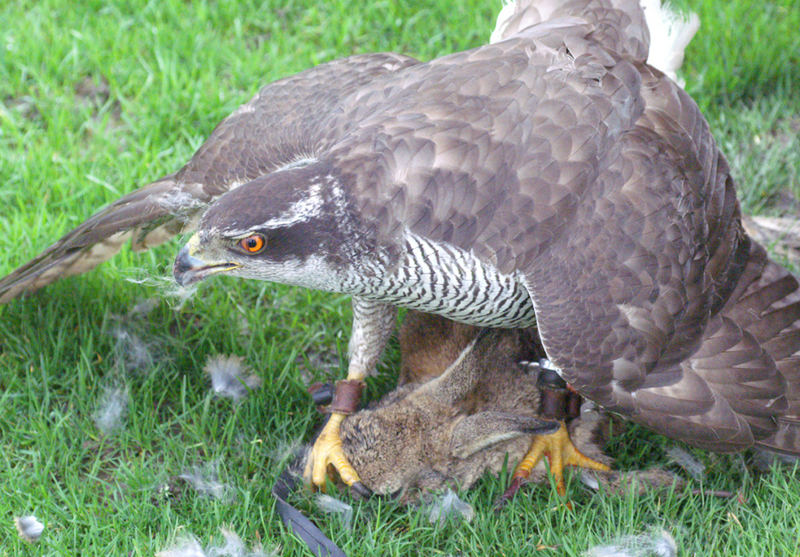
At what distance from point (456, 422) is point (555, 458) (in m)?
0.50

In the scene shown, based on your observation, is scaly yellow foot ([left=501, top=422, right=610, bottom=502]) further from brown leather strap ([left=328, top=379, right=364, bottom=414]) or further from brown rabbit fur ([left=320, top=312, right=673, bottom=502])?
brown leather strap ([left=328, top=379, right=364, bottom=414])

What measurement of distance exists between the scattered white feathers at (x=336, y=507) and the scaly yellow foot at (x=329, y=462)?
0.08 m

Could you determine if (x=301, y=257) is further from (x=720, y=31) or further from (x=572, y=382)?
(x=720, y=31)

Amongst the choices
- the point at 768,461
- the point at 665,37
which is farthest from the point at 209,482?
the point at 665,37

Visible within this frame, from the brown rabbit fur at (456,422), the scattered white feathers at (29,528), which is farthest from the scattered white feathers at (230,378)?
the scattered white feathers at (29,528)

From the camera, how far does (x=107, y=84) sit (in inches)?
245

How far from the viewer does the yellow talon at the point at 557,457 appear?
4.21 metres

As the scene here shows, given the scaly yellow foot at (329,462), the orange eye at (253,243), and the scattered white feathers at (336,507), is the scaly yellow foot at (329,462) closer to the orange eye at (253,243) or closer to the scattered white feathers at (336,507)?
the scattered white feathers at (336,507)

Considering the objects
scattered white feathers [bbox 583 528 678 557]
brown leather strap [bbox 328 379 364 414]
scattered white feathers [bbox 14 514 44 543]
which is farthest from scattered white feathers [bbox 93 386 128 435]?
scattered white feathers [bbox 583 528 678 557]

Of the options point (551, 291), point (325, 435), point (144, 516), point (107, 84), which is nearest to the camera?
point (551, 291)

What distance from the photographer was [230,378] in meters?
4.59

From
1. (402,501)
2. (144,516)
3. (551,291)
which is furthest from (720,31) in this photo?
(144,516)

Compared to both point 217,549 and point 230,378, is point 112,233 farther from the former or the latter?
point 217,549

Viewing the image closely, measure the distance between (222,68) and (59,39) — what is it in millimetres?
1022
